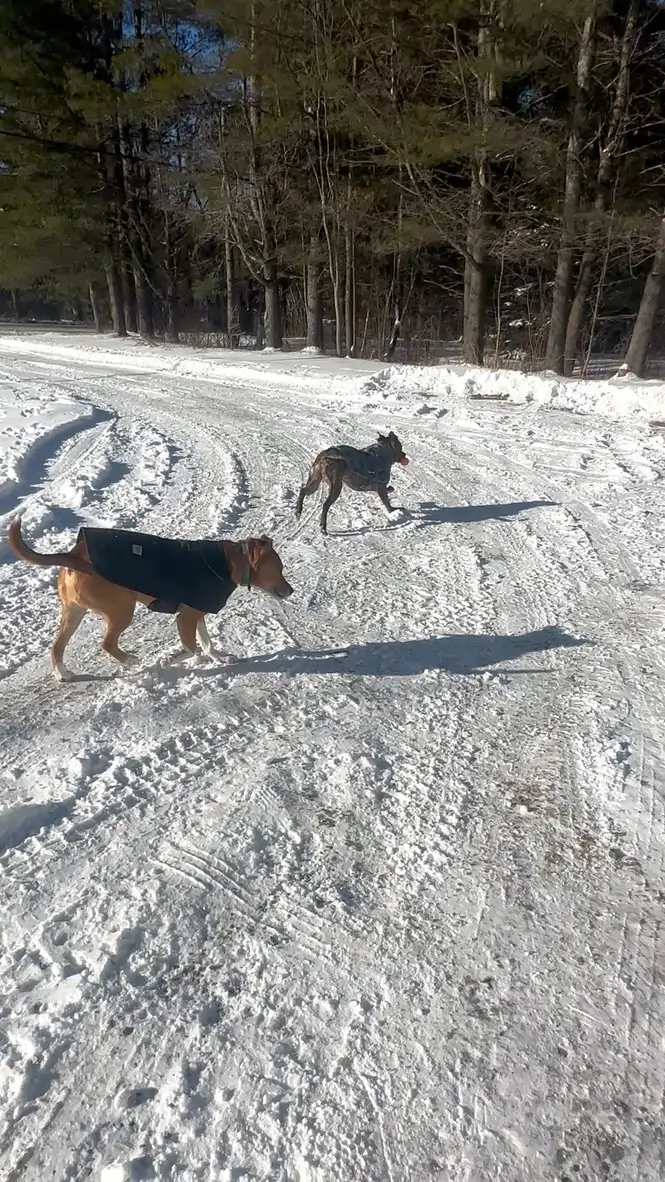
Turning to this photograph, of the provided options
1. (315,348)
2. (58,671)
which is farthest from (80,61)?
(58,671)

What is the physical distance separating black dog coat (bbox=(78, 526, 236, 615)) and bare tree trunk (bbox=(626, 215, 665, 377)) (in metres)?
14.2

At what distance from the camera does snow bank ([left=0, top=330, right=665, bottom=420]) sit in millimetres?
14219

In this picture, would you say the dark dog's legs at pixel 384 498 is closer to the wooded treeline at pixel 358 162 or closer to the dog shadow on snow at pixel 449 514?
the dog shadow on snow at pixel 449 514

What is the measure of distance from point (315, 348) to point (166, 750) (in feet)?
74.5

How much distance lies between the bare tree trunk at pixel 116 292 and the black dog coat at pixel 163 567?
32.2 m

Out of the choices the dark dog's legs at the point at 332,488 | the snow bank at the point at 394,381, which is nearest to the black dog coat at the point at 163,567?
the dark dog's legs at the point at 332,488

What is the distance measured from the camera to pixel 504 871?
3.16 m

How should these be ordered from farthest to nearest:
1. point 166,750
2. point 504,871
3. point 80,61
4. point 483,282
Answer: point 80,61
point 483,282
point 166,750
point 504,871

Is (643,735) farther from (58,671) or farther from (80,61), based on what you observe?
(80,61)

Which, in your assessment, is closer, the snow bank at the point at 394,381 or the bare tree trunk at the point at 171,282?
the snow bank at the point at 394,381

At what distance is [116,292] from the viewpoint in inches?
1324

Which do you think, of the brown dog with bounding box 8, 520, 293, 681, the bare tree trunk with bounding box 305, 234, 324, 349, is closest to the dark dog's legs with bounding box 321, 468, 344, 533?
the brown dog with bounding box 8, 520, 293, 681

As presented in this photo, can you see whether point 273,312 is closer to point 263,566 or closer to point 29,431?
point 29,431

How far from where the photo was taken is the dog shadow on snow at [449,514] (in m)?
7.87
